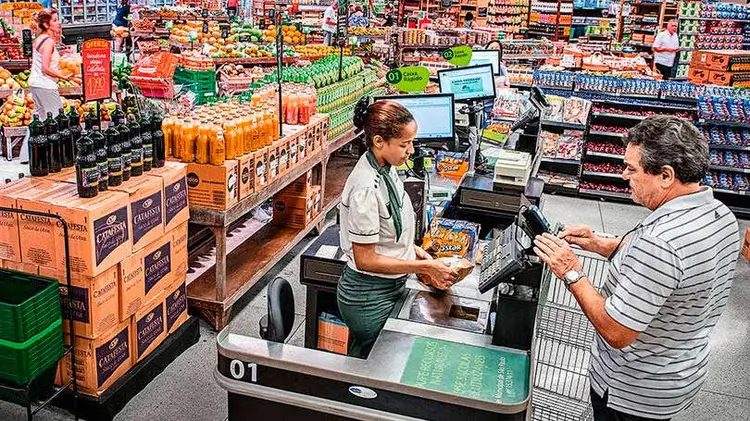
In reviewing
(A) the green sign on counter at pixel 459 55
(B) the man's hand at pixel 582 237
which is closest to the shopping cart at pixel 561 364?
(B) the man's hand at pixel 582 237

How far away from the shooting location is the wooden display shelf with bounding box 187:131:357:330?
4.44 meters

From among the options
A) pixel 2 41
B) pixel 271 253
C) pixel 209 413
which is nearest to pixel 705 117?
pixel 271 253

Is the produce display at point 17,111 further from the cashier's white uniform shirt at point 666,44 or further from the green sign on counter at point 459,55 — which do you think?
the cashier's white uniform shirt at point 666,44

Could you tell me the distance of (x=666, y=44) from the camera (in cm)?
1488

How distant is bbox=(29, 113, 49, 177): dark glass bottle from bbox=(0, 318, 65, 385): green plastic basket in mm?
851

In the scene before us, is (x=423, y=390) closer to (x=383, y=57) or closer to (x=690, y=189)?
(x=690, y=189)

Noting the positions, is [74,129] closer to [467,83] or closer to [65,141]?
[65,141]

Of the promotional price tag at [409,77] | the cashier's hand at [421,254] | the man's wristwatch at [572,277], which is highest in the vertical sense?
the promotional price tag at [409,77]

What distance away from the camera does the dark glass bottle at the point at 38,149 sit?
140 inches

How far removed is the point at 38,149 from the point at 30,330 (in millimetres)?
995

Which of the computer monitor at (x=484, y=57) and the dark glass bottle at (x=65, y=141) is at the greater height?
the computer monitor at (x=484, y=57)

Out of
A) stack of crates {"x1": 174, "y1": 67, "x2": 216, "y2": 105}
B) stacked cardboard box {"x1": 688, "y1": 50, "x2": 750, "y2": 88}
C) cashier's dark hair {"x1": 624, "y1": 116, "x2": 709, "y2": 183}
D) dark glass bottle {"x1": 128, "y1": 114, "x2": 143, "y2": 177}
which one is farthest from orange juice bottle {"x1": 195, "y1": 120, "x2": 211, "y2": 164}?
stacked cardboard box {"x1": 688, "y1": 50, "x2": 750, "y2": 88}

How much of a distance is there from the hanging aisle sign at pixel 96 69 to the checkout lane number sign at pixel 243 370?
2.20 meters

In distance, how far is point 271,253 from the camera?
5.36m
